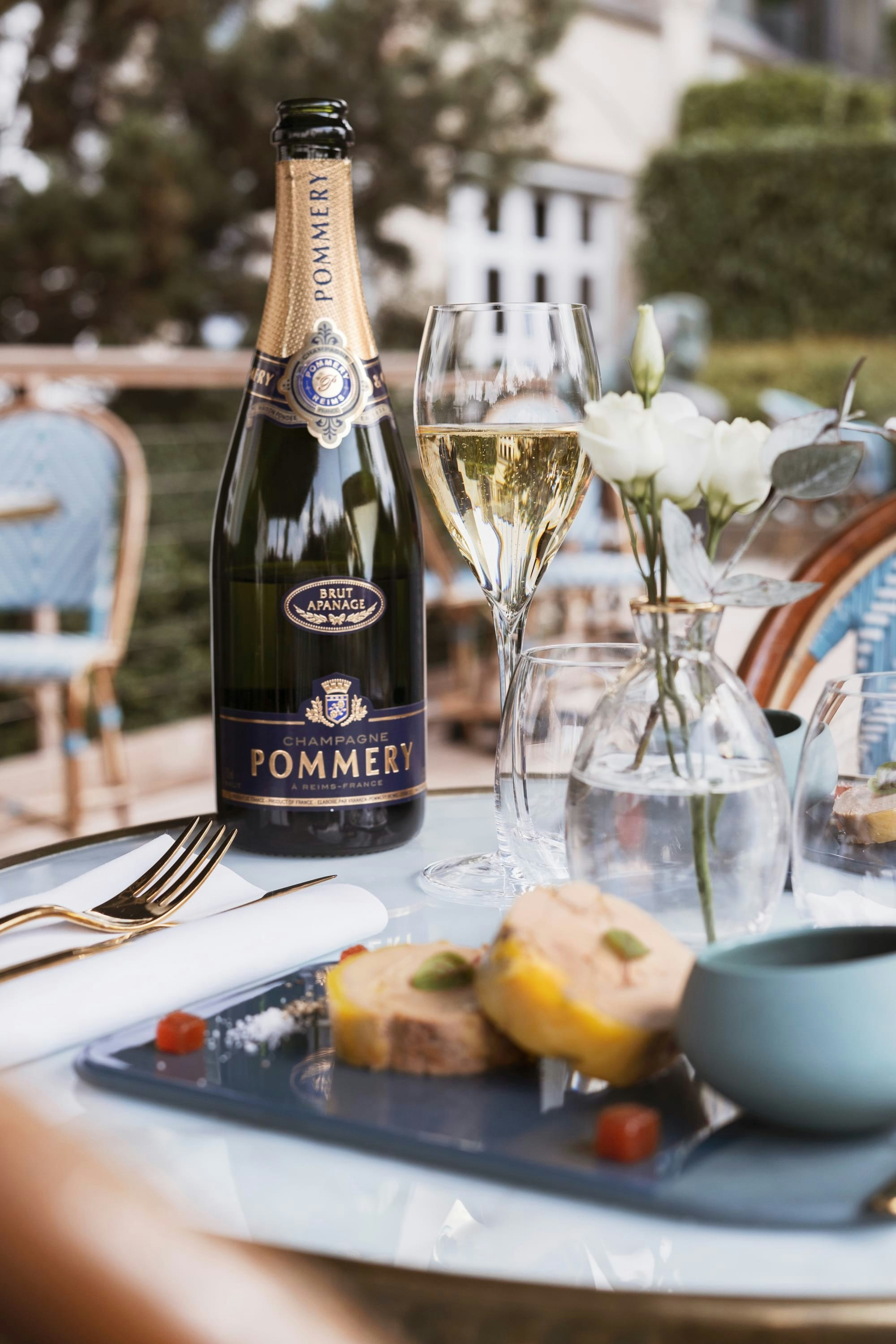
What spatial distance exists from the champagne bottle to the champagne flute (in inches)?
2.7

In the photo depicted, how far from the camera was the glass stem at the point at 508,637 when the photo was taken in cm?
83

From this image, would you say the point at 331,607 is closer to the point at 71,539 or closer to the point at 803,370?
the point at 71,539

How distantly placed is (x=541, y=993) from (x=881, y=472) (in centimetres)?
755

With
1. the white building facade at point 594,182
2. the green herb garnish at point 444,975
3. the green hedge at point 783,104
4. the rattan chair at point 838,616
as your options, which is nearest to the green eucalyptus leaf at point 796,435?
the green herb garnish at point 444,975

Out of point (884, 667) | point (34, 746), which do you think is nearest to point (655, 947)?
point (884, 667)

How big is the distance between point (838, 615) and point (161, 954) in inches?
33.7

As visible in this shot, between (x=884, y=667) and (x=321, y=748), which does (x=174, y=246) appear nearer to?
(x=884, y=667)

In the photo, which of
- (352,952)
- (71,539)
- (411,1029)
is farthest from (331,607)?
(71,539)

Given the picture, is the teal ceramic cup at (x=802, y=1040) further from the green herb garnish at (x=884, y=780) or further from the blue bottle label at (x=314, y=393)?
the blue bottle label at (x=314, y=393)

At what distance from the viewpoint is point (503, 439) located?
804mm

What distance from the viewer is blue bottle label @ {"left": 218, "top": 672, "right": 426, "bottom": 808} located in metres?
0.83

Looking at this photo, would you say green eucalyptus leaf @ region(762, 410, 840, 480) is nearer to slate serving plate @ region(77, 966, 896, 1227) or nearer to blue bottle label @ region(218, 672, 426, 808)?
slate serving plate @ region(77, 966, 896, 1227)


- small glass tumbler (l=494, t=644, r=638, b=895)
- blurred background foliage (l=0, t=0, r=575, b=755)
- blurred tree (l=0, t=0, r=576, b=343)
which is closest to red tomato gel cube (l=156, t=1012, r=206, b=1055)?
small glass tumbler (l=494, t=644, r=638, b=895)

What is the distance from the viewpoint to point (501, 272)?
10.4 metres
